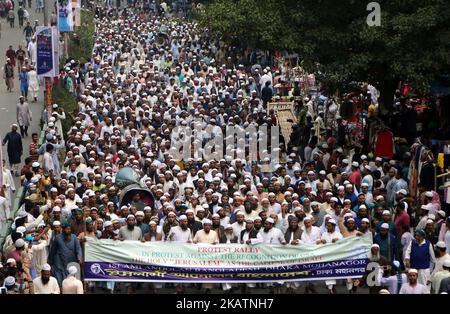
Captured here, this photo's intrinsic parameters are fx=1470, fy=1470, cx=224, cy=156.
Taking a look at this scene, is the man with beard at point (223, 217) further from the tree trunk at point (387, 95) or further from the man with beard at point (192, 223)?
the tree trunk at point (387, 95)

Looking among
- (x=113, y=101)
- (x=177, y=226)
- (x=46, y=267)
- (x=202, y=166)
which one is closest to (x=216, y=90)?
(x=113, y=101)

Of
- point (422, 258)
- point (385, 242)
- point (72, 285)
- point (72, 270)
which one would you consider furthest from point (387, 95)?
point (72, 285)

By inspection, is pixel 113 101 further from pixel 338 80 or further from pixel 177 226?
pixel 177 226

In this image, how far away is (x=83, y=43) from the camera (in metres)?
44.9

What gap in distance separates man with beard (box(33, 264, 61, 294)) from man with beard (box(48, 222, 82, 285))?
1129 millimetres

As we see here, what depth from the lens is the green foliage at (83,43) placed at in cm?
4244

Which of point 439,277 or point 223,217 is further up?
point 223,217

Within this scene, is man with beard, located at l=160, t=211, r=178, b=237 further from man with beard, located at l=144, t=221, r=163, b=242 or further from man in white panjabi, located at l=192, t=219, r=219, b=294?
man in white panjabi, located at l=192, t=219, r=219, b=294

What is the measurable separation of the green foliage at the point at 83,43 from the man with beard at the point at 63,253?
820 inches

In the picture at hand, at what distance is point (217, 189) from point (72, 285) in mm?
5630

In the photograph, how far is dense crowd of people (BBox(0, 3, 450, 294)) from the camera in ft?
65.3

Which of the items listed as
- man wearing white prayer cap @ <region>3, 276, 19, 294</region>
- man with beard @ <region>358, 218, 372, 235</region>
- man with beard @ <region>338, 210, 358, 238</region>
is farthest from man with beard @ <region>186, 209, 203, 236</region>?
man wearing white prayer cap @ <region>3, 276, 19, 294</region>

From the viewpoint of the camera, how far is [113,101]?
34.2 meters

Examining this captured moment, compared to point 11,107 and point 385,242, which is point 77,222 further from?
point 11,107
